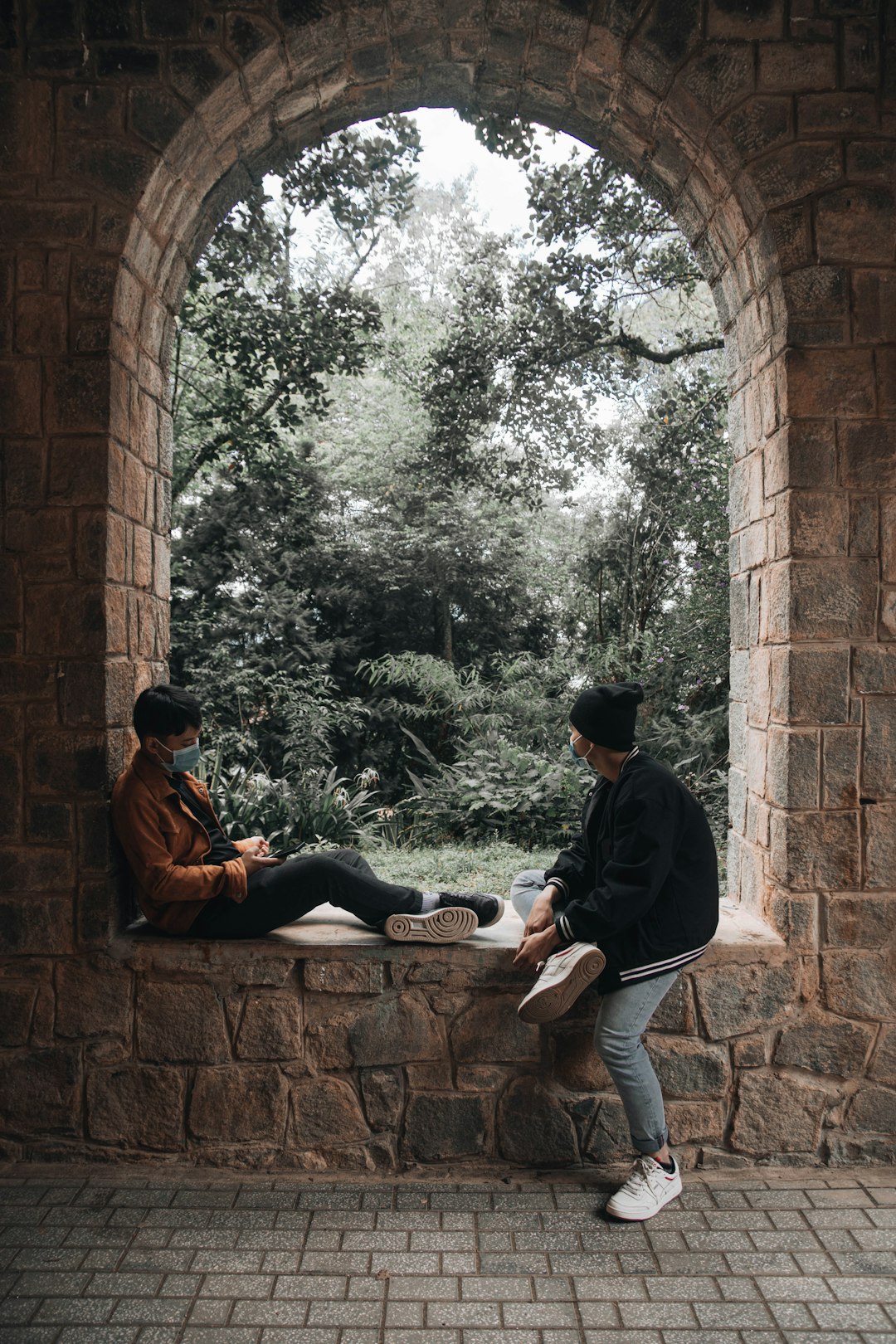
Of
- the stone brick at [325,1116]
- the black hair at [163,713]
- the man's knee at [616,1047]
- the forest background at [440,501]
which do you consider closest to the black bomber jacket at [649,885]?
the man's knee at [616,1047]

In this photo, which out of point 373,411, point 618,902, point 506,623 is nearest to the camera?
point 618,902

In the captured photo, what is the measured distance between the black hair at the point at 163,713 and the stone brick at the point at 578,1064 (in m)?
1.49

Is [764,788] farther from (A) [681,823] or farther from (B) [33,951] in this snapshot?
(B) [33,951]

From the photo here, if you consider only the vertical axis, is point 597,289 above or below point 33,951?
above

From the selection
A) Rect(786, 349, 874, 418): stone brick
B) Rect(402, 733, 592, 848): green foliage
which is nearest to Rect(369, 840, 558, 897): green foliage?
Rect(402, 733, 592, 848): green foliage

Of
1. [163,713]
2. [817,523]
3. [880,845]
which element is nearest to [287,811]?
[163,713]

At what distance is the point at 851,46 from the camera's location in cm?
268

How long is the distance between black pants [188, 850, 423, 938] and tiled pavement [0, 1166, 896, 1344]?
0.76 m

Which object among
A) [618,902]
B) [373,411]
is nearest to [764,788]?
[618,902]

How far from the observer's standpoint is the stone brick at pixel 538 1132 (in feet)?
8.92

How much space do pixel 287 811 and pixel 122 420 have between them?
2.85 m

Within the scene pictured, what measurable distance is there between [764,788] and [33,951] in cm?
237

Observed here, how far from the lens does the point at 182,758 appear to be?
2635mm

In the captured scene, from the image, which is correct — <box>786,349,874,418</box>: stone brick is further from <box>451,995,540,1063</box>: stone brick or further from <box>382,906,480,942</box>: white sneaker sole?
<box>451,995,540,1063</box>: stone brick
